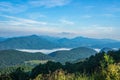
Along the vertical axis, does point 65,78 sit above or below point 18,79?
above

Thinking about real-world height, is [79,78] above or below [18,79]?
above

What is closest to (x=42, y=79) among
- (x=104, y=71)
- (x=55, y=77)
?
(x=55, y=77)

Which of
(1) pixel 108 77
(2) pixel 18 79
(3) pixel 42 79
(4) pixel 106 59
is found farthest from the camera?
(2) pixel 18 79

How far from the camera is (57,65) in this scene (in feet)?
242

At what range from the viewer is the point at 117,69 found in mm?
13438

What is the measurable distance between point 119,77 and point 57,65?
6120cm

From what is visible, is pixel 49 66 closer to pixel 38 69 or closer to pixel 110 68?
pixel 38 69

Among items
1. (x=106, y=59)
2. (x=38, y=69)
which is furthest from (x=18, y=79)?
(x=106, y=59)

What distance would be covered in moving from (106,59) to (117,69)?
8.12ft

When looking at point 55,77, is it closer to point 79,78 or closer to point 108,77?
point 79,78

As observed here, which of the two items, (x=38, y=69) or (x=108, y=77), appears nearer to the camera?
(x=108, y=77)

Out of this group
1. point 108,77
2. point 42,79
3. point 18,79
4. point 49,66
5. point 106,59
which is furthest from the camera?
point 49,66

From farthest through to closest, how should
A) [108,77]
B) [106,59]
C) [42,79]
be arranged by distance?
1. [106,59]
2. [42,79]
3. [108,77]

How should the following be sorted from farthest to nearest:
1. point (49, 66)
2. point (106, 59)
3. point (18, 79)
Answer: point (49, 66) → point (18, 79) → point (106, 59)
